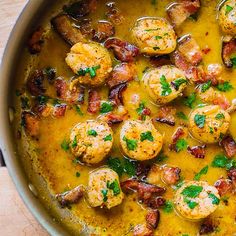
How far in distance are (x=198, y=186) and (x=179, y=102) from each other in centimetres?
50

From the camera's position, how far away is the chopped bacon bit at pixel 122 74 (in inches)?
A: 158

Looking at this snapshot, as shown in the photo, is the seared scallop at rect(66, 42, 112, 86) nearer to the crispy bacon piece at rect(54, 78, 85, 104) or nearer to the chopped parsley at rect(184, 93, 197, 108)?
the crispy bacon piece at rect(54, 78, 85, 104)

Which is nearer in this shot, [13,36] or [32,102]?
[13,36]

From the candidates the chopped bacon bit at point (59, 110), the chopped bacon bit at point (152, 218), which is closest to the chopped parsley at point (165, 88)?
the chopped bacon bit at point (59, 110)

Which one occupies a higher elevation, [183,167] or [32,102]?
[32,102]

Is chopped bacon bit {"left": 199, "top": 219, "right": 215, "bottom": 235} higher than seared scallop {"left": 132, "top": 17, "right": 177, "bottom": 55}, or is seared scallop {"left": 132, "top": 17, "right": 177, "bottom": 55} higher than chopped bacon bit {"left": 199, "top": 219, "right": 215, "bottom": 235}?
seared scallop {"left": 132, "top": 17, "right": 177, "bottom": 55}

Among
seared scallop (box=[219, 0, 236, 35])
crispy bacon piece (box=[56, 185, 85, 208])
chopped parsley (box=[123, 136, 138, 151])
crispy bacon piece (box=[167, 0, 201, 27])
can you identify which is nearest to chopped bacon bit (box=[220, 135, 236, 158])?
chopped parsley (box=[123, 136, 138, 151])

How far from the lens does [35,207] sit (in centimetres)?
373

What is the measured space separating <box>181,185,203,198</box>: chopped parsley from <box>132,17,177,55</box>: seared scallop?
2.55ft

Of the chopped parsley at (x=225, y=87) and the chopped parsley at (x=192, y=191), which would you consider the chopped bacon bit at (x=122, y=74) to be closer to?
the chopped parsley at (x=225, y=87)

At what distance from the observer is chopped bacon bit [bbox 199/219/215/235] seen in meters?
3.99

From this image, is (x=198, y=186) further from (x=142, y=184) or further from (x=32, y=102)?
(x=32, y=102)

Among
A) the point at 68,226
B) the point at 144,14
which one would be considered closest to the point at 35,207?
the point at 68,226

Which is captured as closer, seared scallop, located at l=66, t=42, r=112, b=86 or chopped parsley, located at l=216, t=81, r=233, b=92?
seared scallop, located at l=66, t=42, r=112, b=86
